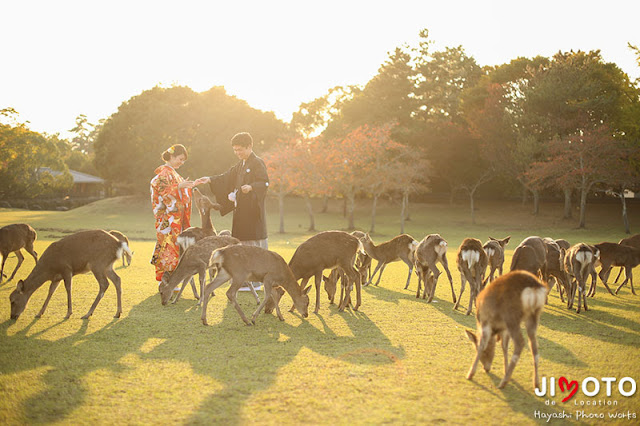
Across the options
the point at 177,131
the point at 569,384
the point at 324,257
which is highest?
the point at 177,131

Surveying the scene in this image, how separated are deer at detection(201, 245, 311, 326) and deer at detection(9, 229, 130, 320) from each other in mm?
1583

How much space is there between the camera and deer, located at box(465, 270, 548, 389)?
4574 millimetres

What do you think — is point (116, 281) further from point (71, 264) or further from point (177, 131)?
point (177, 131)

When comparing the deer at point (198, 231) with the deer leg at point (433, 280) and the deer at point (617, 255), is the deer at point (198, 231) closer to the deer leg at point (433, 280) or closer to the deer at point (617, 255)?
Result: the deer leg at point (433, 280)

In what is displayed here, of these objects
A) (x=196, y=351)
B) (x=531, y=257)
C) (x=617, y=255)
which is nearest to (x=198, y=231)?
(x=196, y=351)

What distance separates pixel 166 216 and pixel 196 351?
3.97 m

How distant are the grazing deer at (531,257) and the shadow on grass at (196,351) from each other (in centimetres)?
293

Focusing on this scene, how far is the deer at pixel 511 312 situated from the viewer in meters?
4.57

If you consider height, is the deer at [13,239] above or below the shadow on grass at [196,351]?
above

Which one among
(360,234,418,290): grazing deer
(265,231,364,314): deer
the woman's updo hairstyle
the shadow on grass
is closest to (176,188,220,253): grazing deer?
the woman's updo hairstyle

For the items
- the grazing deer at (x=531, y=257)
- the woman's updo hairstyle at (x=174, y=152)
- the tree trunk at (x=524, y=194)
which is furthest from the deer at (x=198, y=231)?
Answer: the tree trunk at (x=524, y=194)

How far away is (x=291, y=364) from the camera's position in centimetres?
548

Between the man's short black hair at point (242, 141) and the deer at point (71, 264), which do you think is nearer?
the deer at point (71, 264)

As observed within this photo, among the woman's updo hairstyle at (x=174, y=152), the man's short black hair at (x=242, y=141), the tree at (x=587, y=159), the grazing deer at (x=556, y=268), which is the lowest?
the grazing deer at (x=556, y=268)
